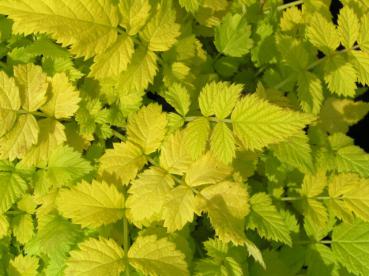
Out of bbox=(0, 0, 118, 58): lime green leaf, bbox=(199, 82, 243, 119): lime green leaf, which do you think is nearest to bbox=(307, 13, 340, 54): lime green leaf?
bbox=(199, 82, 243, 119): lime green leaf

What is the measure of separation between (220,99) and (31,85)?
67cm

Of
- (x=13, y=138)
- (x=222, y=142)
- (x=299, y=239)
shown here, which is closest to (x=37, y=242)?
(x=13, y=138)

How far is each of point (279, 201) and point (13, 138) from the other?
1.28 metres

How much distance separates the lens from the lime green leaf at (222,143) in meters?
1.44

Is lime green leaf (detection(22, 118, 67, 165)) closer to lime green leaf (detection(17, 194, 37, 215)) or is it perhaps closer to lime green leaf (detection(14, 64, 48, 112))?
lime green leaf (detection(14, 64, 48, 112))

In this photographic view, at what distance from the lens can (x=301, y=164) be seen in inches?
71.4

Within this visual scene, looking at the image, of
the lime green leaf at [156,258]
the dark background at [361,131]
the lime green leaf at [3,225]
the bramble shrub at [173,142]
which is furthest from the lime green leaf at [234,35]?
the dark background at [361,131]

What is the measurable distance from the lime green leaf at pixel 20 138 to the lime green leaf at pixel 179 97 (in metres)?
0.50

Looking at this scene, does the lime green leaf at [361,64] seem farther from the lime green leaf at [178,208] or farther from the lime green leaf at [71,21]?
the lime green leaf at [71,21]

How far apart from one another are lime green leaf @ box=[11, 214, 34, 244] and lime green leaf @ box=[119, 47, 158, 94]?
0.77 meters

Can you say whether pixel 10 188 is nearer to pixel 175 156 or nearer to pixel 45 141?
pixel 45 141

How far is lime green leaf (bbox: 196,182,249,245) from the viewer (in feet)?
4.72

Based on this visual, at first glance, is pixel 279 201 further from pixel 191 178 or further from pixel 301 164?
pixel 191 178

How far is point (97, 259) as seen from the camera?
146 centimetres
